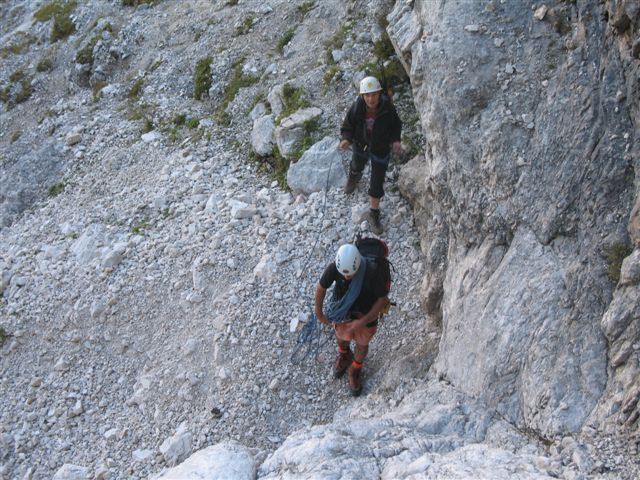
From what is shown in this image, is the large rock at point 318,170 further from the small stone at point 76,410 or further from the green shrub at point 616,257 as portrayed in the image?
the green shrub at point 616,257

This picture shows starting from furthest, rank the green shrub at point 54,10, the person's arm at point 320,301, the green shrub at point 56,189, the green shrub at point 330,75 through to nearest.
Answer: the green shrub at point 54,10, the green shrub at point 56,189, the green shrub at point 330,75, the person's arm at point 320,301

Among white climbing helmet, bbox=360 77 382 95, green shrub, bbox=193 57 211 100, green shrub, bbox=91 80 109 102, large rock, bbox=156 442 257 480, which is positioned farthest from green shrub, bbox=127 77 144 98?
large rock, bbox=156 442 257 480

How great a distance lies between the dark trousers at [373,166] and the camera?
9562mm

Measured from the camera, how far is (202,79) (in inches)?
579

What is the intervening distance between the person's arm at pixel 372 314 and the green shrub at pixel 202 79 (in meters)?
8.95

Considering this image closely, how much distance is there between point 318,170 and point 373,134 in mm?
1926

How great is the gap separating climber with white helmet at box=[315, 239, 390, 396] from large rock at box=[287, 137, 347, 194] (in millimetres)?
3486

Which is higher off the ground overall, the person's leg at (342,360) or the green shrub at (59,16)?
the green shrub at (59,16)

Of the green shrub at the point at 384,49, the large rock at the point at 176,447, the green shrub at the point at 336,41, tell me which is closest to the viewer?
the large rock at the point at 176,447

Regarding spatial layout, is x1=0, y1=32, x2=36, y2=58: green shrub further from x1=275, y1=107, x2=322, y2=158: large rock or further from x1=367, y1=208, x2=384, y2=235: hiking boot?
x1=367, y1=208, x2=384, y2=235: hiking boot

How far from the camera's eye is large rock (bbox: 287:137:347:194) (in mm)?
10812

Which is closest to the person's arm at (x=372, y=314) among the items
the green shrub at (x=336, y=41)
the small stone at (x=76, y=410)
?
the small stone at (x=76, y=410)

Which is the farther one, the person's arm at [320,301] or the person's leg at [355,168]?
the person's leg at [355,168]

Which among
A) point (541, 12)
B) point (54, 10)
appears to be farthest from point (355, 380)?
point (54, 10)
